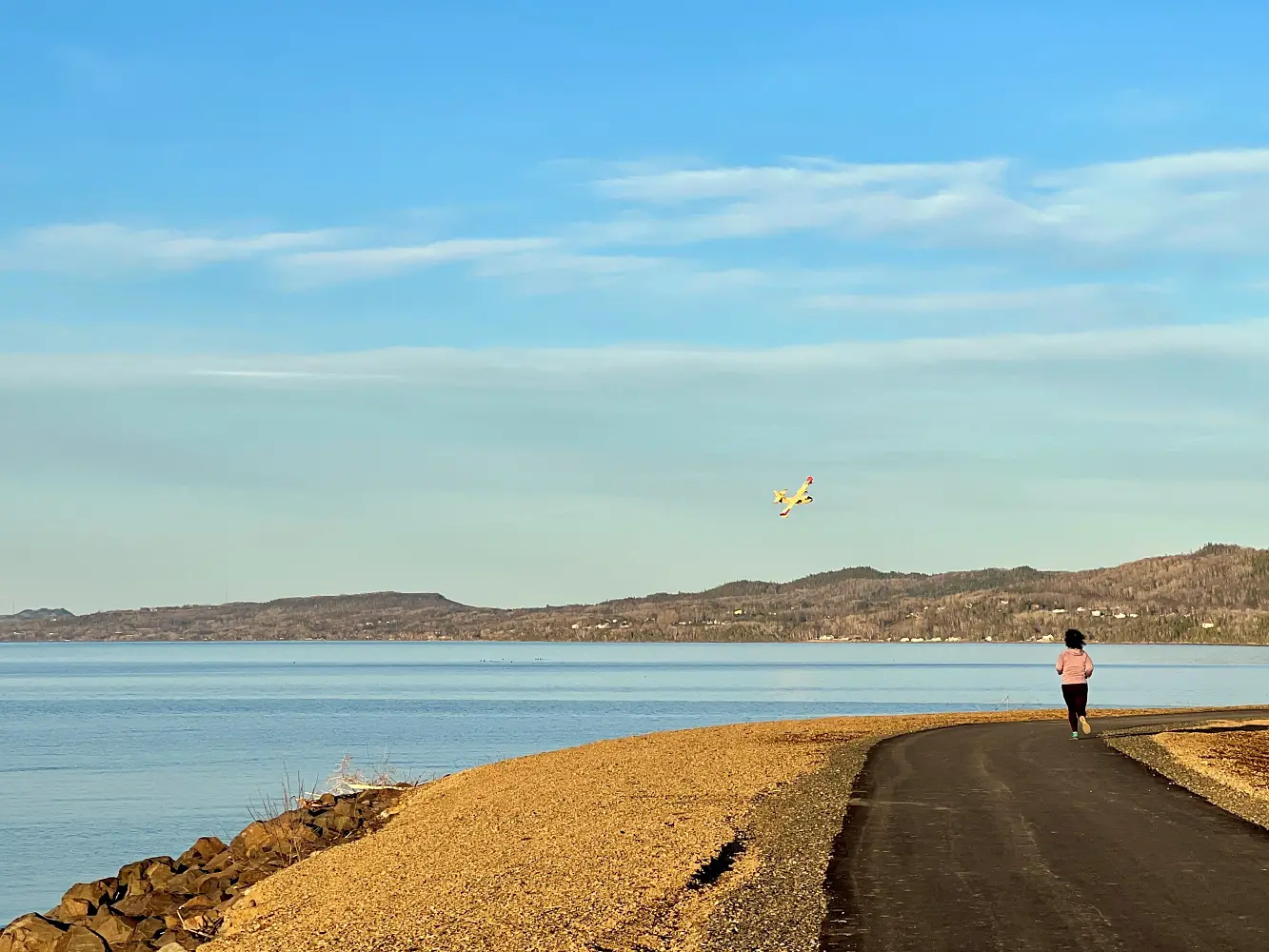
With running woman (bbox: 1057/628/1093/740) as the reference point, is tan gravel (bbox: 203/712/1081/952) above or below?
below

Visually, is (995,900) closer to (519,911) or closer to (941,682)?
(519,911)

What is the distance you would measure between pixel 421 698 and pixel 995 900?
300ft

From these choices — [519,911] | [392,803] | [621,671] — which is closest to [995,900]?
[519,911]

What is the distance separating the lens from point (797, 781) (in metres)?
21.4

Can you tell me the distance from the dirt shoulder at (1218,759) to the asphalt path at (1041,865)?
374 mm

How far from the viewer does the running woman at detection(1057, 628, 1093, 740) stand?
2712 centimetres

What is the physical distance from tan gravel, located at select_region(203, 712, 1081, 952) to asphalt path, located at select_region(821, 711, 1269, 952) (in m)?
0.60

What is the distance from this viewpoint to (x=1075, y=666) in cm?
2711

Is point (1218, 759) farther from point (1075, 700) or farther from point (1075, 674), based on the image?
point (1075, 700)

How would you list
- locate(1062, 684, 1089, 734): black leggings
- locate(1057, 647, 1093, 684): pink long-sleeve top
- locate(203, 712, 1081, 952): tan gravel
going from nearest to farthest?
locate(203, 712, 1081, 952): tan gravel < locate(1057, 647, 1093, 684): pink long-sleeve top < locate(1062, 684, 1089, 734): black leggings

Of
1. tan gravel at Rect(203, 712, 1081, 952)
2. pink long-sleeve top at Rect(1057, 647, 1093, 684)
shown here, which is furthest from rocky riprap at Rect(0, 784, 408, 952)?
pink long-sleeve top at Rect(1057, 647, 1093, 684)

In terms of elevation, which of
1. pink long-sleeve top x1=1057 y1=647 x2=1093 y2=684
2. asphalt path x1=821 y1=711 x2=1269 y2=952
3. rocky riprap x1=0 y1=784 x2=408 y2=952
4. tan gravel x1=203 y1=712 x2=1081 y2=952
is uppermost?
pink long-sleeve top x1=1057 y1=647 x2=1093 y2=684

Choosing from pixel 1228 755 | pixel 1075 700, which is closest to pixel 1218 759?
pixel 1228 755

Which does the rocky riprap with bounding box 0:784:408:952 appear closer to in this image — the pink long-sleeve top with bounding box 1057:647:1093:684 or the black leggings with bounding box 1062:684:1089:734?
the pink long-sleeve top with bounding box 1057:647:1093:684
